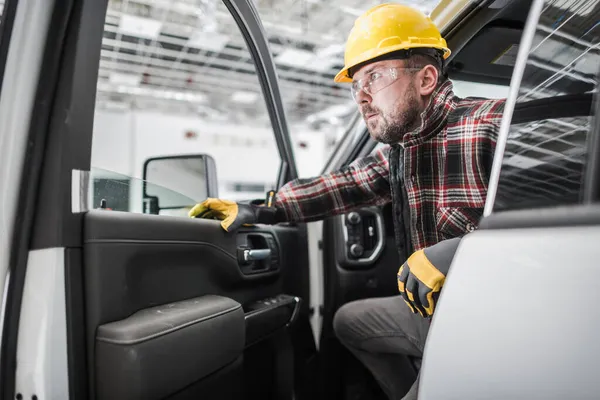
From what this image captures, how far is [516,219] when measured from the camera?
72cm

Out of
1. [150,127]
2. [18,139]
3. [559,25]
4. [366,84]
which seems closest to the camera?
[559,25]

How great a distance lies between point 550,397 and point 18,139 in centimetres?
112

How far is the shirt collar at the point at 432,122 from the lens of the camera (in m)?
1.71

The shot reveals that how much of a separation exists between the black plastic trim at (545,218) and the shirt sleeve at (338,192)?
1.33 m

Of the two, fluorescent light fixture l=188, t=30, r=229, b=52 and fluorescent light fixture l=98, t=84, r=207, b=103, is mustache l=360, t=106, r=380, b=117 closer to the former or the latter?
fluorescent light fixture l=188, t=30, r=229, b=52

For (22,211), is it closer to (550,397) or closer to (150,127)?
(550,397)

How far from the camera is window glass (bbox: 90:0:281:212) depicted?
8422 millimetres

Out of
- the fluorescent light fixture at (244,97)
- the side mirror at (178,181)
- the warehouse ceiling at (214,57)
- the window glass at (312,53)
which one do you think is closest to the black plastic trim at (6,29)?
the side mirror at (178,181)

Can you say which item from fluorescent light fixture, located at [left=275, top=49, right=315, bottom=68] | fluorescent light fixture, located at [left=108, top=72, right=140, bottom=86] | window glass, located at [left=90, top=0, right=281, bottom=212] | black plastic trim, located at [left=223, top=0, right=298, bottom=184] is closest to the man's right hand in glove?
black plastic trim, located at [left=223, top=0, right=298, bottom=184]

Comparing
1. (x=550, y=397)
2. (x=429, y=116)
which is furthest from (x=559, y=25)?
(x=429, y=116)

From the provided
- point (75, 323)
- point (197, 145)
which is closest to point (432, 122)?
point (75, 323)

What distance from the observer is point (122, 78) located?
1167 cm

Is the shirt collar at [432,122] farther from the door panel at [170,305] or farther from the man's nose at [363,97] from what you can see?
the door panel at [170,305]

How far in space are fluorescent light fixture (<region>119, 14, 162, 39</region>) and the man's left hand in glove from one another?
837 centimetres
